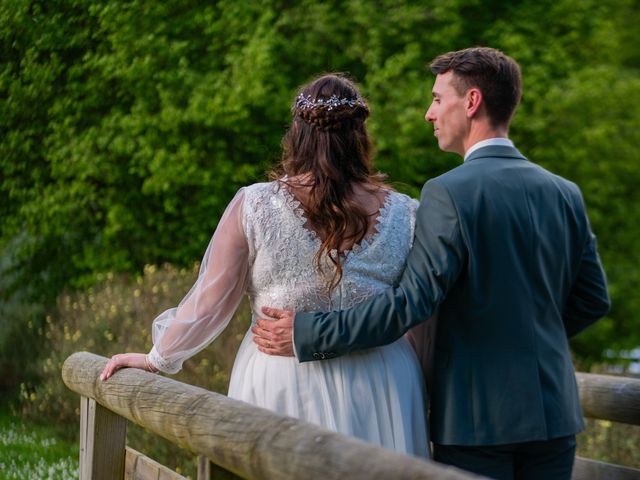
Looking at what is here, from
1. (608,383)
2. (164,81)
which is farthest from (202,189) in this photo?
(608,383)

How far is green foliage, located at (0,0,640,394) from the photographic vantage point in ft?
38.2

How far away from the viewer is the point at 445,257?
271cm

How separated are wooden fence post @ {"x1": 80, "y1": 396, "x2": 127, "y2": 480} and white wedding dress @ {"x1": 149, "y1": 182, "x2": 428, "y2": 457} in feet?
2.39

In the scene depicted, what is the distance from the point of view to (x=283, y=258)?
9.57ft

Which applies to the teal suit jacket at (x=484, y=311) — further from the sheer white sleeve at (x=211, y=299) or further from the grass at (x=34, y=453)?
the grass at (x=34, y=453)

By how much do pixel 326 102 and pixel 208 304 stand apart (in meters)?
0.70

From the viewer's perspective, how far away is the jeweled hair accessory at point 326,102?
3.01m

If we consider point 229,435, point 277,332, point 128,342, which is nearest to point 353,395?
point 277,332

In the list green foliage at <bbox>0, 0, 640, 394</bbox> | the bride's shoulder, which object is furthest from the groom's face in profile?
green foliage at <bbox>0, 0, 640, 394</bbox>

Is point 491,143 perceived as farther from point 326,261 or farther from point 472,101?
point 326,261

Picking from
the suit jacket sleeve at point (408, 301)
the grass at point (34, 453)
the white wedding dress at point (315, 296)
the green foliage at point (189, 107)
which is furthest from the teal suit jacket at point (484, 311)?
the green foliage at point (189, 107)

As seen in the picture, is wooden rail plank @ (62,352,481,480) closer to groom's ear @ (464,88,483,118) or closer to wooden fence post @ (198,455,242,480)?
wooden fence post @ (198,455,242,480)

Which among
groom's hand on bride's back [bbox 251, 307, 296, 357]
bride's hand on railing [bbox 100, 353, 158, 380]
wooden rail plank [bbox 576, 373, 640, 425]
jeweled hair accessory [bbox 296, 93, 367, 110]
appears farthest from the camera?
wooden rail plank [bbox 576, 373, 640, 425]

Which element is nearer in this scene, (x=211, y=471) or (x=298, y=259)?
(x=211, y=471)
